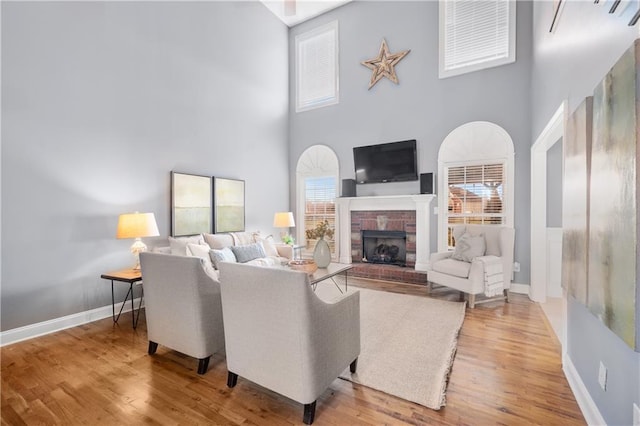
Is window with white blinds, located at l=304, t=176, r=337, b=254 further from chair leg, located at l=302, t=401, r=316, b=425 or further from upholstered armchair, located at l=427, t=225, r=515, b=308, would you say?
chair leg, located at l=302, t=401, r=316, b=425

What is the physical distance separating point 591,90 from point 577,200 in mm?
677

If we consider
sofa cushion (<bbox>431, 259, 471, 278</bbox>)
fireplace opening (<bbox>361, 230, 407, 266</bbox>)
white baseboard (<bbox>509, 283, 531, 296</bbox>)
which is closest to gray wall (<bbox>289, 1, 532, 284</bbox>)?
white baseboard (<bbox>509, 283, 531, 296</bbox>)

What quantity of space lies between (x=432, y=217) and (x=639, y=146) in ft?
13.6

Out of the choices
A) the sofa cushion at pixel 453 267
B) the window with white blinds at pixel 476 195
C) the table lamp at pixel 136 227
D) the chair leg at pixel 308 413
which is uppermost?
the window with white blinds at pixel 476 195

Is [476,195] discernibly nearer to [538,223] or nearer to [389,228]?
[538,223]

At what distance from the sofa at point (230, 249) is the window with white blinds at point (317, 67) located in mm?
3408

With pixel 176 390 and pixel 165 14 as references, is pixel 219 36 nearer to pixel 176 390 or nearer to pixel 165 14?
pixel 165 14

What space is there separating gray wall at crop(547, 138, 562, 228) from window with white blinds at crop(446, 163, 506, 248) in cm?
60

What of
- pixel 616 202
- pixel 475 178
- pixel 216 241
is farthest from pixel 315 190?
pixel 616 202

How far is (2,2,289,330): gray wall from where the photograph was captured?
297cm

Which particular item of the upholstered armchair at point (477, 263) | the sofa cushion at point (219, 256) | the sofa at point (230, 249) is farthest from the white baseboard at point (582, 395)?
the sofa cushion at point (219, 256)

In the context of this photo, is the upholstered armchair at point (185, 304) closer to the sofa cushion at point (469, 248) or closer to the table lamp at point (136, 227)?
the table lamp at point (136, 227)

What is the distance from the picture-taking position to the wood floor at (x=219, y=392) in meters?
1.78

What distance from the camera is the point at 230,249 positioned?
4.27 meters
